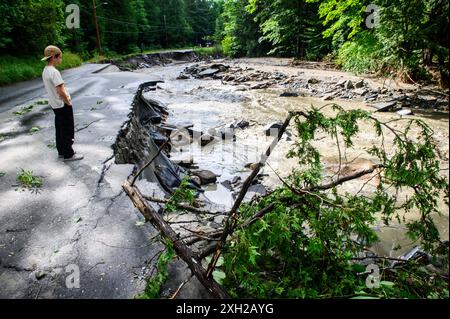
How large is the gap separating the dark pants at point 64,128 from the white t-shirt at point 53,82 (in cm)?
12

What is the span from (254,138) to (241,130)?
3.50ft

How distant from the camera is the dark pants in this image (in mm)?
5430

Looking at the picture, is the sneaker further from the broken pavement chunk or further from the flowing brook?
the broken pavement chunk

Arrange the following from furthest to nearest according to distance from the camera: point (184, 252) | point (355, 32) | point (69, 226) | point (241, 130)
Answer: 1. point (355, 32)
2. point (241, 130)
3. point (69, 226)
4. point (184, 252)

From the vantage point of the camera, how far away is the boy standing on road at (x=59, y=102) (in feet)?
16.7

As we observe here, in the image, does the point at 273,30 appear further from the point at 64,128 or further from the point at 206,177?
the point at 64,128

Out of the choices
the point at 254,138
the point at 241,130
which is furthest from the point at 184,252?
the point at 241,130

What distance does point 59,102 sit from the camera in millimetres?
5309

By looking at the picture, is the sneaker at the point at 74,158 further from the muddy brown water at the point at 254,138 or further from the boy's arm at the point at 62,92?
the muddy brown water at the point at 254,138

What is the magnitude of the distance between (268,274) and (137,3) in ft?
193

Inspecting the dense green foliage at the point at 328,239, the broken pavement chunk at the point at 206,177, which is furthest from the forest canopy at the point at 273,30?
the broken pavement chunk at the point at 206,177

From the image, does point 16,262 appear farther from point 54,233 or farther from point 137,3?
point 137,3

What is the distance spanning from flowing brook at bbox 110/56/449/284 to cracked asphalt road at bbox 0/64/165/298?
0.58 meters

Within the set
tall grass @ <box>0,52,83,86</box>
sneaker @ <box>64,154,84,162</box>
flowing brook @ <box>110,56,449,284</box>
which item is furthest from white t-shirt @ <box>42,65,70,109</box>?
tall grass @ <box>0,52,83,86</box>
